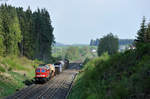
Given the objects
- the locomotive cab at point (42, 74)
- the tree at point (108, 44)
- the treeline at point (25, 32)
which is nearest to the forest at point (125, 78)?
the locomotive cab at point (42, 74)

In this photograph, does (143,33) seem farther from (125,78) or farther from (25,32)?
(25,32)

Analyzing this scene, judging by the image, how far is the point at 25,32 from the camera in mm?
62531

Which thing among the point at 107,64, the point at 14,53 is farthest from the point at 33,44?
the point at 107,64

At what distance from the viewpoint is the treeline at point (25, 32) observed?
53.0 meters

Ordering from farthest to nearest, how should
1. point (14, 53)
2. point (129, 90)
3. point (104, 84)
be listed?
1. point (14, 53)
2. point (104, 84)
3. point (129, 90)

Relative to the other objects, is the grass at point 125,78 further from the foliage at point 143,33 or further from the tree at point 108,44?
the tree at point 108,44

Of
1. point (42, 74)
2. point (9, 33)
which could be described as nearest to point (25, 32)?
point (9, 33)

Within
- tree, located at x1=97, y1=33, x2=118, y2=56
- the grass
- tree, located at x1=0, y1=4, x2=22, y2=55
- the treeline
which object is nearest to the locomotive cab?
the grass

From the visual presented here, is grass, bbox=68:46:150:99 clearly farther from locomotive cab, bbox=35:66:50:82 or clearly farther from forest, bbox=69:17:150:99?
locomotive cab, bbox=35:66:50:82

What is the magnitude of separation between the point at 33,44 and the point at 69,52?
12779 centimetres

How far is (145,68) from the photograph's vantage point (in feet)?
40.4

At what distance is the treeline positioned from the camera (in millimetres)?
53031

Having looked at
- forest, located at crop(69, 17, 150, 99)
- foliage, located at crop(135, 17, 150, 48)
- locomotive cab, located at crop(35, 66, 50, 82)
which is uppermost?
foliage, located at crop(135, 17, 150, 48)

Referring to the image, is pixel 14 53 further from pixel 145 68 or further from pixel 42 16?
pixel 145 68
